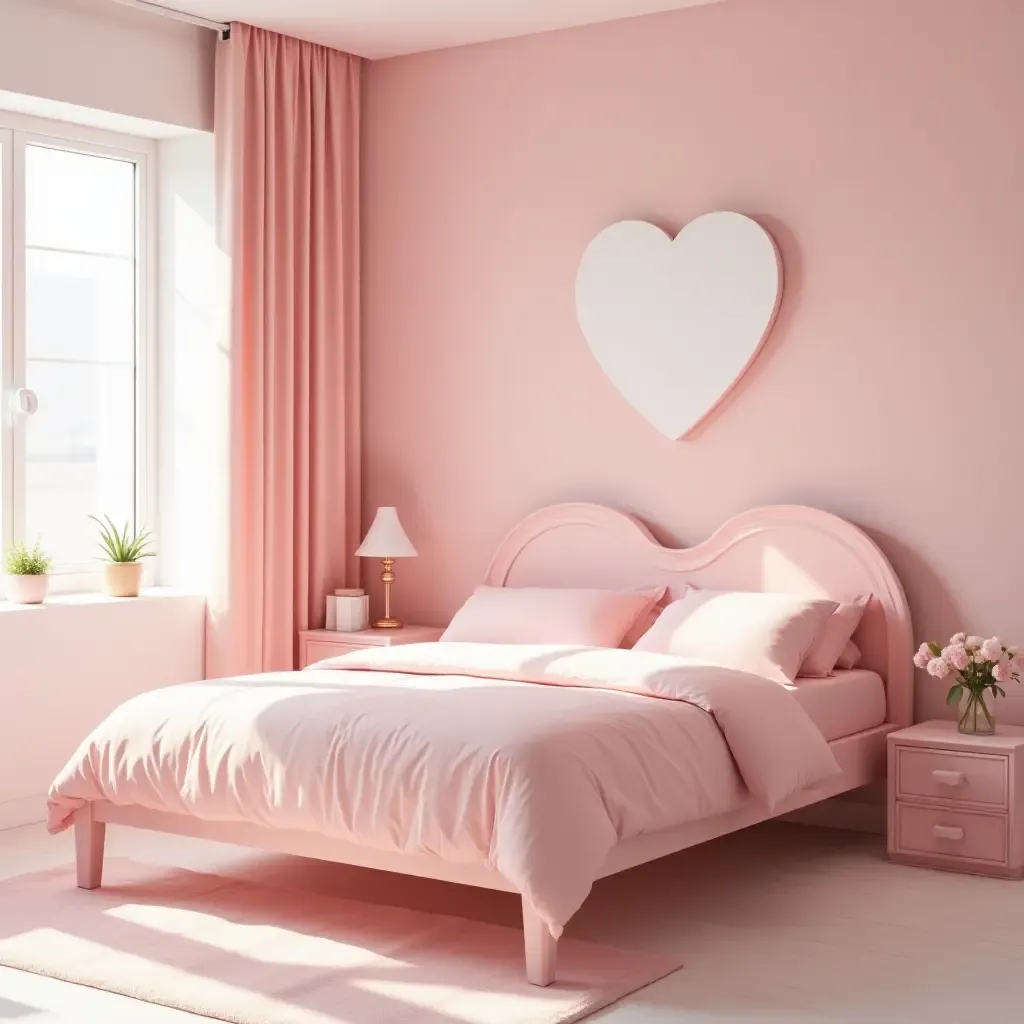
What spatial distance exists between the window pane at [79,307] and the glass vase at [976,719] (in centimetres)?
325

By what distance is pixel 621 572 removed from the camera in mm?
5184

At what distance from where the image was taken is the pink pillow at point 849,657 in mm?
4688

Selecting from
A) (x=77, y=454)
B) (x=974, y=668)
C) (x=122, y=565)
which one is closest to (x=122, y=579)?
(x=122, y=565)

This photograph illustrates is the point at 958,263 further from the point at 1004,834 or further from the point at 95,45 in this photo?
the point at 95,45

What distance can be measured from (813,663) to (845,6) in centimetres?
207

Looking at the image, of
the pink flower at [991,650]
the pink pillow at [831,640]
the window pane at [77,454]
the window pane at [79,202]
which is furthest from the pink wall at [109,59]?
the pink flower at [991,650]

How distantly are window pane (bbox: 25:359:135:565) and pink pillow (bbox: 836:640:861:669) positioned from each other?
8.77 ft

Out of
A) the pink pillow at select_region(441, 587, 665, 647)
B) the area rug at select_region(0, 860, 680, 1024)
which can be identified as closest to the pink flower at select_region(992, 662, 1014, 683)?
the pink pillow at select_region(441, 587, 665, 647)

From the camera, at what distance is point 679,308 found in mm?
5070

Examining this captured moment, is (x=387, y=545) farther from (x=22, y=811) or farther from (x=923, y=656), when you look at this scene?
(x=923, y=656)

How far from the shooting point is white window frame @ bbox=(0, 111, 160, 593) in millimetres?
5133

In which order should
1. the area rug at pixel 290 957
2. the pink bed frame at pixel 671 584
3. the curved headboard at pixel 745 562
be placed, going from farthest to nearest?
1. the curved headboard at pixel 745 562
2. the pink bed frame at pixel 671 584
3. the area rug at pixel 290 957

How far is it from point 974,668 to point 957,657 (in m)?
0.07

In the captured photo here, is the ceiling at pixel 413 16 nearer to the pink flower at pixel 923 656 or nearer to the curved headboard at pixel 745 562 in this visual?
the curved headboard at pixel 745 562
